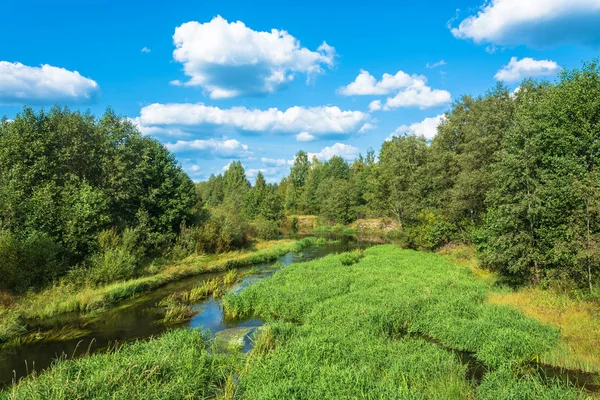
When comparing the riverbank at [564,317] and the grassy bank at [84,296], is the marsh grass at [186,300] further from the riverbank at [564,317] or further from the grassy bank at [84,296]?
the riverbank at [564,317]

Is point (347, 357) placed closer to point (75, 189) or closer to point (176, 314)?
A: point (176, 314)

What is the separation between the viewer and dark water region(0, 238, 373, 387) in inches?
557

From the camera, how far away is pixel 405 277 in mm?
25297

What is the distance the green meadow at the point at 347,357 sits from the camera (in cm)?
966

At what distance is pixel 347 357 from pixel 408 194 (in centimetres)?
4460

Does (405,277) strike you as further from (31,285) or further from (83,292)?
(31,285)

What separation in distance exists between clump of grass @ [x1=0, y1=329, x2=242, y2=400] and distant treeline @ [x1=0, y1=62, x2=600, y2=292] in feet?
48.3

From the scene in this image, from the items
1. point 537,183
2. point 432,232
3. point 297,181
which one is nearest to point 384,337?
point 537,183

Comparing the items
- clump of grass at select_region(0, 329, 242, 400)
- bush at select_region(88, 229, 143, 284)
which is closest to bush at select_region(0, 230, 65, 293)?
bush at select_region(88, 229, 143, 284)

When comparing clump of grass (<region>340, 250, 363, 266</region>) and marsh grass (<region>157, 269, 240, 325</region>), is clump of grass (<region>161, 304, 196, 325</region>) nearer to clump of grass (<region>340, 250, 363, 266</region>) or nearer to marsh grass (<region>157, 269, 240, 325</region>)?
marsh grass (<region>157, 269, 240, 325</region>)

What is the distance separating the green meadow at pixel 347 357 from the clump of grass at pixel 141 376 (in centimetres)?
4

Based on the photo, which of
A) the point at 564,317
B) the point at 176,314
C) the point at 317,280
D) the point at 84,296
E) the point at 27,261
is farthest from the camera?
the point at 317,280

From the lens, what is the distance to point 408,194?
5359cm

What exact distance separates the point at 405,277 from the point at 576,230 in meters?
10.9
